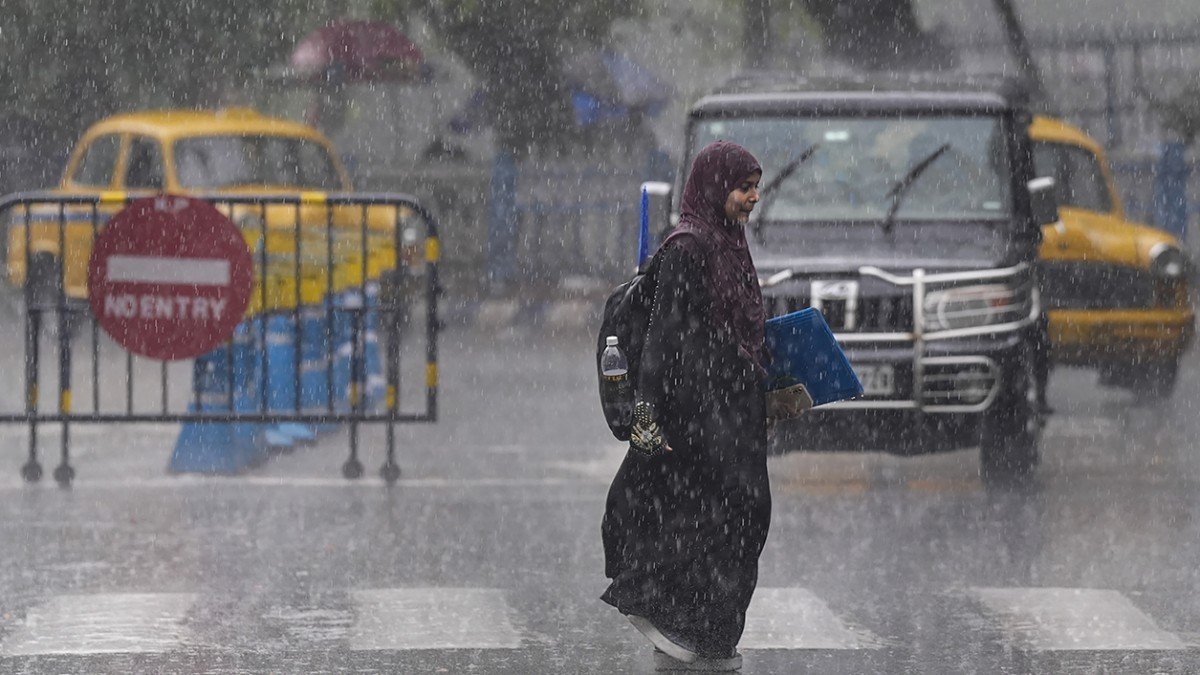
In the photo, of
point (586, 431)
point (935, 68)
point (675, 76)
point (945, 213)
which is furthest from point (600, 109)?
point (945, 213)

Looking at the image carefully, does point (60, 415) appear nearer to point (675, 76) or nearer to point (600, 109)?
point (600, 109)

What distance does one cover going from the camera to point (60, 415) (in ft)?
40.5

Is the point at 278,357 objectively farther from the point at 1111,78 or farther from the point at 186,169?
the point at 1111,78

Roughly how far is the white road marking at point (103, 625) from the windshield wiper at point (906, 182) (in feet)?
15.4

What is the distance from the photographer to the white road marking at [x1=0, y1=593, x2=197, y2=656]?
8094mm

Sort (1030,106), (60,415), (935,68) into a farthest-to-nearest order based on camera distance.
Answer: (935,68)
(1030,106)
(60,415)

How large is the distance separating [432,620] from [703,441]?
56.5 inches

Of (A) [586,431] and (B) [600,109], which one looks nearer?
(A) [586,431]

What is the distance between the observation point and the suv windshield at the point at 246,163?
22.1m

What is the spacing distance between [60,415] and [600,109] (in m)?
15.7

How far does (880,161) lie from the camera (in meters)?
12.9

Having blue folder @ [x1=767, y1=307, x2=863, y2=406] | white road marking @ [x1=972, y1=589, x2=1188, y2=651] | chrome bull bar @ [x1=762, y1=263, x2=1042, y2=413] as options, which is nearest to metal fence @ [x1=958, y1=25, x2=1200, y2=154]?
chrome bull bar @ [x1=762, y1=263, x2=1042, y2=413]

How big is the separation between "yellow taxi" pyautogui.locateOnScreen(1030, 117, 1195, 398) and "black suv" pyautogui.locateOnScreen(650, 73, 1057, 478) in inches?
123

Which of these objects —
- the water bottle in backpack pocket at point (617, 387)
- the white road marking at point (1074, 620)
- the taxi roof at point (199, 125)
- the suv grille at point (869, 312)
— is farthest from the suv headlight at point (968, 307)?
the taxi roof at point (199, 125)
